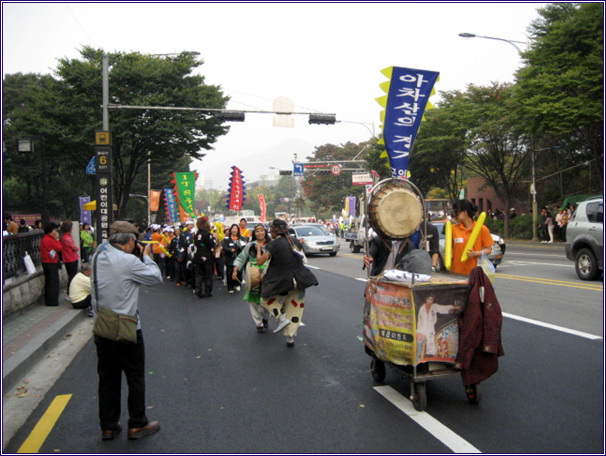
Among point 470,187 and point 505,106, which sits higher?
point 505,106


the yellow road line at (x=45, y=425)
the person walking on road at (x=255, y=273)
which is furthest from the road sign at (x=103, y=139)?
the yellow road line at (x=45, y=425)

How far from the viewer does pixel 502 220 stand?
35250 mm

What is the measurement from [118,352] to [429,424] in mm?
2624

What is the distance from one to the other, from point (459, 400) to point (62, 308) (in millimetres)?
8282

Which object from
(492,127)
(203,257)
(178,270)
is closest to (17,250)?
(203,257)

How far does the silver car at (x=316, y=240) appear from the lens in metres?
24.1

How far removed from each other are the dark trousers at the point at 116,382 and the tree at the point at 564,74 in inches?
776

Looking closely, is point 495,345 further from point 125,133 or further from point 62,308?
point 125,133

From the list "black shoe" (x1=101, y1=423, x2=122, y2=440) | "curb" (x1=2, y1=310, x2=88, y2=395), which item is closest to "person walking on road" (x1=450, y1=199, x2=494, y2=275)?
"black shoe" (x1=101, y1=423, x2=122, y2=440)

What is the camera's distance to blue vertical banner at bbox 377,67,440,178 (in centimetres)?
734

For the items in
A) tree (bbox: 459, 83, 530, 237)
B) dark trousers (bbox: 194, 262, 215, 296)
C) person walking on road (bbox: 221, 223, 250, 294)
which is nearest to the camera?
dark trousers (bbox: 194, 262, 215, 296)

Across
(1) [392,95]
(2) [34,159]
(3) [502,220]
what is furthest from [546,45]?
(2) [34,159]

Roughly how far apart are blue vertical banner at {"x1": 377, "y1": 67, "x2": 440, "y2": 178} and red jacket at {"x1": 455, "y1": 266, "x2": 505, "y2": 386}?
3157 mm

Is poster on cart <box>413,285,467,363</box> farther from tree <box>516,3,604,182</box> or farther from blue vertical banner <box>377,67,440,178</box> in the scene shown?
tree <box>516,3,604,182</box>
